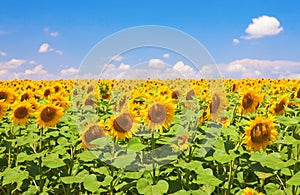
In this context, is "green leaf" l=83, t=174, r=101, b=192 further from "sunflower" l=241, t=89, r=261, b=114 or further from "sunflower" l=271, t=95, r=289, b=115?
"sunflower" l=271, t=95, r=289, b=115

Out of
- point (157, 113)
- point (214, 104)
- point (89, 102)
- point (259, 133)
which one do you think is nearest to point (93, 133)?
point (157, 113)

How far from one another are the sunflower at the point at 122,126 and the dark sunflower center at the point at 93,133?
15cm

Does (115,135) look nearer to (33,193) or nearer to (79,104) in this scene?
(33,193)

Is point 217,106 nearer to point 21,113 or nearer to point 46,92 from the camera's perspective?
point 21,113

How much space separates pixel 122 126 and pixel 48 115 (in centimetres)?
141

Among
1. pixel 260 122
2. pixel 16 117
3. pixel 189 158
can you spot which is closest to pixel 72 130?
pixel 16 117

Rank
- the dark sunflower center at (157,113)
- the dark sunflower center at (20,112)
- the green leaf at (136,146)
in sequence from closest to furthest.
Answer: the green leaf at (136,146) → the dark sunflower center at (157,113) → the dark sunflower center at (20,112)

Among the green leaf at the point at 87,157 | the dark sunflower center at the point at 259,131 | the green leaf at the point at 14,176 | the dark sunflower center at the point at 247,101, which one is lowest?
the green leaf at the point at 14,176

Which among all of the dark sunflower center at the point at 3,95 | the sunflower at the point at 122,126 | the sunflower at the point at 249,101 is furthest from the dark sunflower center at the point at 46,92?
Result: the sunflower at the point at 249,101

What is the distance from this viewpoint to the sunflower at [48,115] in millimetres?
4698

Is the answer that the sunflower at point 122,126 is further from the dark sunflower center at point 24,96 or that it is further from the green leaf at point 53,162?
the dark sunflower center at point 24,96

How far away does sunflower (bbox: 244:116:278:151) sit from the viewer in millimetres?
3688

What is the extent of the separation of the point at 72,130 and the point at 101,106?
1.62 m

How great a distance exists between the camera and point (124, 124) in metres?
3.70
